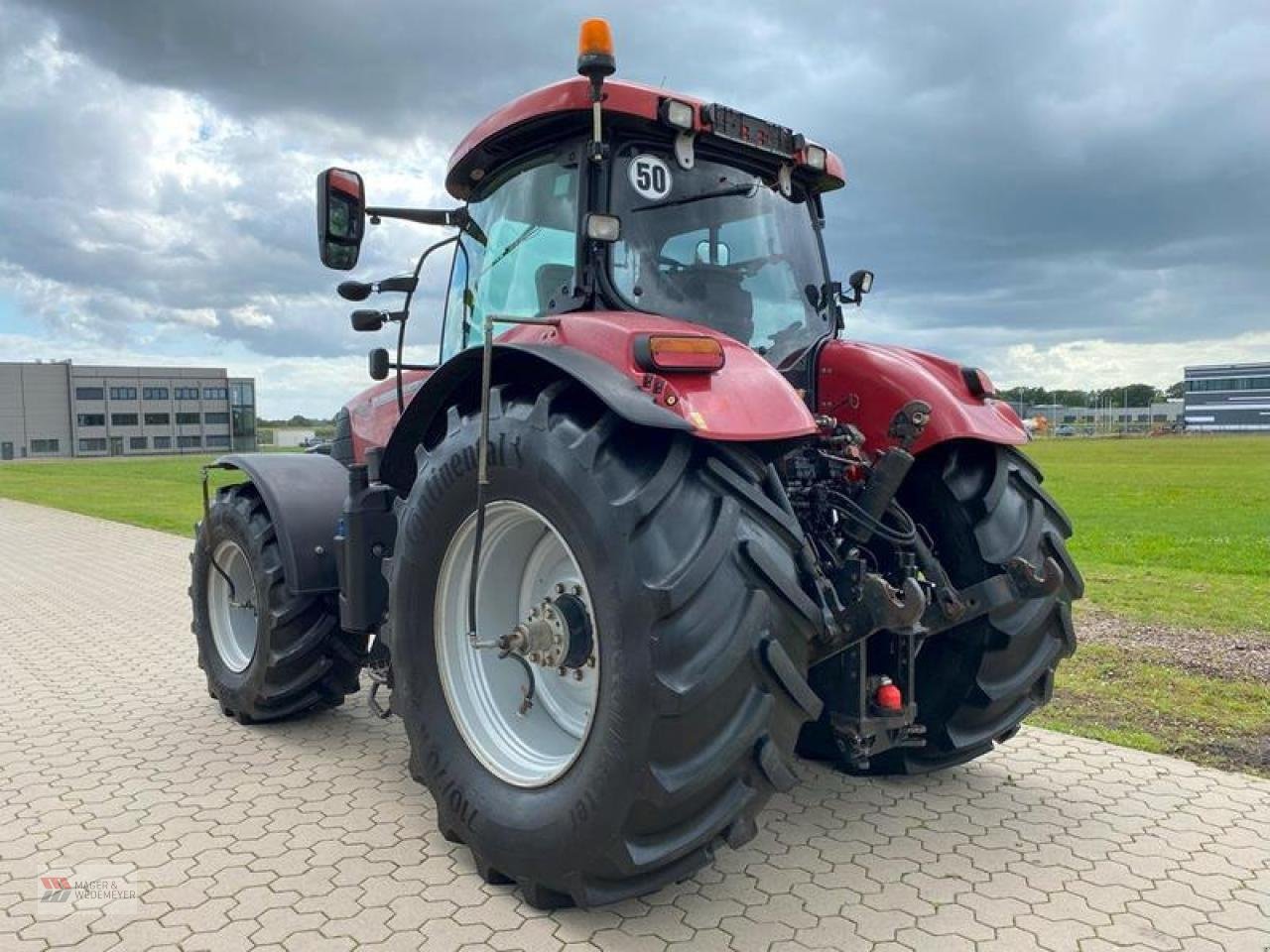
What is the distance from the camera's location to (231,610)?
5.38 m

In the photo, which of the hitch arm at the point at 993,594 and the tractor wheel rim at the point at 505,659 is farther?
the tractor wheel rim at the point at 505,659

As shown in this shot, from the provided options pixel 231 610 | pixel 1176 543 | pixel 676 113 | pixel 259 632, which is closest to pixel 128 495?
pixel 231 610

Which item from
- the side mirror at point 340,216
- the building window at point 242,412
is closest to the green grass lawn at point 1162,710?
the side mirror at point 340,216

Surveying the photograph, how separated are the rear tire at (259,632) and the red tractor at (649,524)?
0.03 meters

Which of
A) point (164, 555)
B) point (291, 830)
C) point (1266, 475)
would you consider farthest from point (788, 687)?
point (1266, 475)

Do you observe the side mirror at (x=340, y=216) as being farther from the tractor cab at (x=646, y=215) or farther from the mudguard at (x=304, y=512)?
the mudguard at (x=304, y=512)

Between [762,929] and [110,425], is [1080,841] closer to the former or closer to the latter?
[762,929]

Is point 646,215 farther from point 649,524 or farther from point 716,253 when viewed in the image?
point 649,524

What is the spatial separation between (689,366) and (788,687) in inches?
37.9

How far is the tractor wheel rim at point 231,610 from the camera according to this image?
5.26m

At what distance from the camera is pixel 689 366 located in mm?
2824

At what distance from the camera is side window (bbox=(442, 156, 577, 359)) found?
3.58m

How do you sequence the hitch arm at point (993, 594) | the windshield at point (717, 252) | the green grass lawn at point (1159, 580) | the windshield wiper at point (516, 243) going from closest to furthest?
1. the hitch arm at point (993, 594)
2. the windshield at point (717, 252)
3. the windshield wiper at point (516, 243)
4. the green grass lawn at point (1159, 580)

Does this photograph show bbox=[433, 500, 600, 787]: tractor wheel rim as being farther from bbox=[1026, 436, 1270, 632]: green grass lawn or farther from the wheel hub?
bbox=[1026, 436, 1270, 632]: green grass lawn
